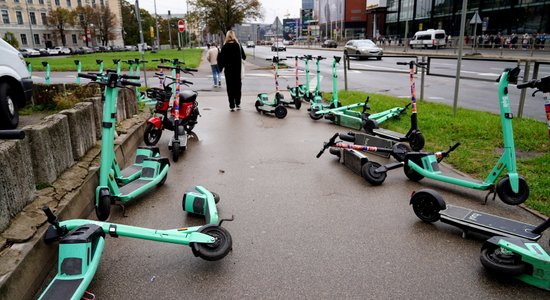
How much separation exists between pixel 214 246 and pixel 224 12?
165 ft

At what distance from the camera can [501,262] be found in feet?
10.2

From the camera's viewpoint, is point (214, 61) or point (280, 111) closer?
point (280, 111)

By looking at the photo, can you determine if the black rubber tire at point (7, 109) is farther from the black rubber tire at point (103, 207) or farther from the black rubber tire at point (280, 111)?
the black rubber tire at point (280, 111)

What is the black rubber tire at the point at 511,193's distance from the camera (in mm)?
4348

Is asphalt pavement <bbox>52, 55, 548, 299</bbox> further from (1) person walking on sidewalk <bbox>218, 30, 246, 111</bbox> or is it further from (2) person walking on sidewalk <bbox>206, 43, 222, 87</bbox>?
(2) person walking on sidewalk <bbox>206, 43, 222, 87</bbox>

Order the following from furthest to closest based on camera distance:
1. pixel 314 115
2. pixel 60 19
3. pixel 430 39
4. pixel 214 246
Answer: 1. pixel 60 19
2. pixel 430 39
3. pixel 314 115
4. pixel 214 246

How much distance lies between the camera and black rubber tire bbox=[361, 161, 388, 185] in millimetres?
5219

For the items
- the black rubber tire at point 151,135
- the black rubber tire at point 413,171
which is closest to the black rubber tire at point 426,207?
the black rubber tire at point 413,171

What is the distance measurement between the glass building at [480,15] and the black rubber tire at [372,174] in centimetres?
4098

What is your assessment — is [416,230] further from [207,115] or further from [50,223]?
[207,115]

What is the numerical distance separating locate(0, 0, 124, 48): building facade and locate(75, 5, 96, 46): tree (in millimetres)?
3276

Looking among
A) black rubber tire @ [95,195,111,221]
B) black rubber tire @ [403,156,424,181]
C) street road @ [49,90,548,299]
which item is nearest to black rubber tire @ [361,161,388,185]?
street road @ [49,90,548,299]

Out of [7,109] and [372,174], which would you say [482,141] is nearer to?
[372,174]

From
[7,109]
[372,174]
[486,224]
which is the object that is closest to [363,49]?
[372,174]
